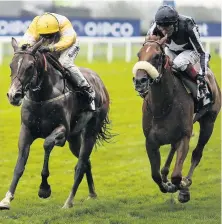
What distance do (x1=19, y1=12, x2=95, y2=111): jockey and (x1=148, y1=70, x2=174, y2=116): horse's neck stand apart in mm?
1078

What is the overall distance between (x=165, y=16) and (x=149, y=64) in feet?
2.74

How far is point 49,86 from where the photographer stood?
27.4 ft

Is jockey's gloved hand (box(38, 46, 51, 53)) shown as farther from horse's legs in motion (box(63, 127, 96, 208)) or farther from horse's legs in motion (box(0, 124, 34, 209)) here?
horse's legs in motion (box(63, 127, 96, 208))

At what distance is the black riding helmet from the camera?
8.12 meters

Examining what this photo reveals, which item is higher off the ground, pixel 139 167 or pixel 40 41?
pixel 40 41

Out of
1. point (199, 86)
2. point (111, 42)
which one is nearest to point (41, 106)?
point (199, 86)

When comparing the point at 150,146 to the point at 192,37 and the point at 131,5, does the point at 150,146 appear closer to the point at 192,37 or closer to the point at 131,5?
the point at 192,37

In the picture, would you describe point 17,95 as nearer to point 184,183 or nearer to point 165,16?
point 165,16

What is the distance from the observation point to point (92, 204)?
905 cm

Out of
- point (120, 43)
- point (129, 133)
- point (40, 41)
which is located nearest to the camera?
point (40, 41)

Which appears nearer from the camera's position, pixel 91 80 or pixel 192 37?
pixel 192 37

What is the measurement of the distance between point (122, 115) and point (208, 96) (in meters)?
7.89

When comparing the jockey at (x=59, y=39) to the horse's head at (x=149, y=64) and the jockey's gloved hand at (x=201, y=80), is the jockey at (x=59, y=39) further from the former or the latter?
the jockey's gloved hand at (x=201, y=80)

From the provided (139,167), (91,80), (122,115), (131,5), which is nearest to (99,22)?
(131,5)
